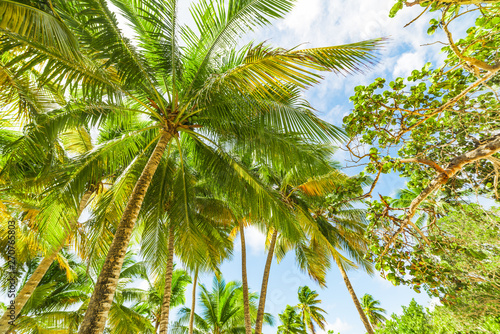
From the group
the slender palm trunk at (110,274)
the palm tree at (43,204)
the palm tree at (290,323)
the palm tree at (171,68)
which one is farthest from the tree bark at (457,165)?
the palm tree at (290,323)

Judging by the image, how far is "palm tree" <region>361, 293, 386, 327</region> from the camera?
69.1 ft

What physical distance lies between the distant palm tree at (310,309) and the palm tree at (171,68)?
17512 millimetres

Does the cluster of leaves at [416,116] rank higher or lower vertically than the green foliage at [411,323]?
higher

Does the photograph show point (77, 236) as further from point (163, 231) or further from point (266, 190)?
point (266, 190)

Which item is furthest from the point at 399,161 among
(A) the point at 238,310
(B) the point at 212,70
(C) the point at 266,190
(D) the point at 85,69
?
(A) the point at 238,310

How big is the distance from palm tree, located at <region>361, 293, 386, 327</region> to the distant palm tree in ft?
13.3

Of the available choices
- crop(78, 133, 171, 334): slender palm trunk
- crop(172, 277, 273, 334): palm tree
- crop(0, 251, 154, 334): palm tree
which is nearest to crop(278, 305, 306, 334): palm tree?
crop(172, 277, 273, 334): palm tree

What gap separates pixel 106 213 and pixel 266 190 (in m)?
3.61

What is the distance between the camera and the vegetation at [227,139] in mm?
2717

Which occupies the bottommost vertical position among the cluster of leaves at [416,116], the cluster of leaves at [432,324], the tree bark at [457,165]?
the cluster of leaves at [432,324]

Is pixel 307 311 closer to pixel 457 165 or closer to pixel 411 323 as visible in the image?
pixel 411 323

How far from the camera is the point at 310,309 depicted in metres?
20.0

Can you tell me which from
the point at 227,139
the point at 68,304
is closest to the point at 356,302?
the point at 227,139

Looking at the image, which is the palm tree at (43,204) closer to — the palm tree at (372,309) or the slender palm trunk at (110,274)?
the slender palm trunk at (110,274)
